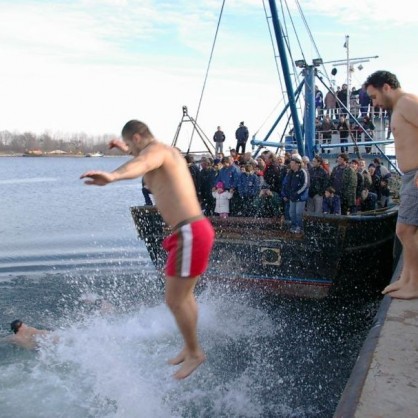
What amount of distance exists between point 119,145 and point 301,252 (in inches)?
248

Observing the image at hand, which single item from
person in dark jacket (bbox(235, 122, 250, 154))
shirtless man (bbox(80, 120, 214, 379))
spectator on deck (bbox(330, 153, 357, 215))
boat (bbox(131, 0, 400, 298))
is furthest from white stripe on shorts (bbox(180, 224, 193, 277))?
person in dark jacket (bbox(235, 122, 250, 154))

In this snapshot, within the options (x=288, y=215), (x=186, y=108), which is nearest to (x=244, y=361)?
(x=288, y=215)

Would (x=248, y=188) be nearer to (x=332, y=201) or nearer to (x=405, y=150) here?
(x=332, y=201)

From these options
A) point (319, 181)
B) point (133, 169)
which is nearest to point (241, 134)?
point (319, 181)

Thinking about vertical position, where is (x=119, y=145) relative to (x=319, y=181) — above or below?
above

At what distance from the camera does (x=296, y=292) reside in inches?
407

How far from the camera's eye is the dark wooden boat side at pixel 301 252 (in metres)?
9.74

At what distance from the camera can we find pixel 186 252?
13.7ft

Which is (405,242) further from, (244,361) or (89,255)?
(89,255)

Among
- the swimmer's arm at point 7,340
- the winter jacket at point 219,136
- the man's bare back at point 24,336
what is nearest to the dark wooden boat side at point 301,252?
the man's bare back at point 24,336

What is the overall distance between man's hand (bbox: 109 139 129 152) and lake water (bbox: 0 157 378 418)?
3.97 metres

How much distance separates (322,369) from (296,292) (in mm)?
1926

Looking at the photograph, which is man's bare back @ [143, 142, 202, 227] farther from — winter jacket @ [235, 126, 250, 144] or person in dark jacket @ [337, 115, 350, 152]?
person in dark jacket @ [337, 115, 350, 152]

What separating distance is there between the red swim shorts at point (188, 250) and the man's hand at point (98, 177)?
90cm
